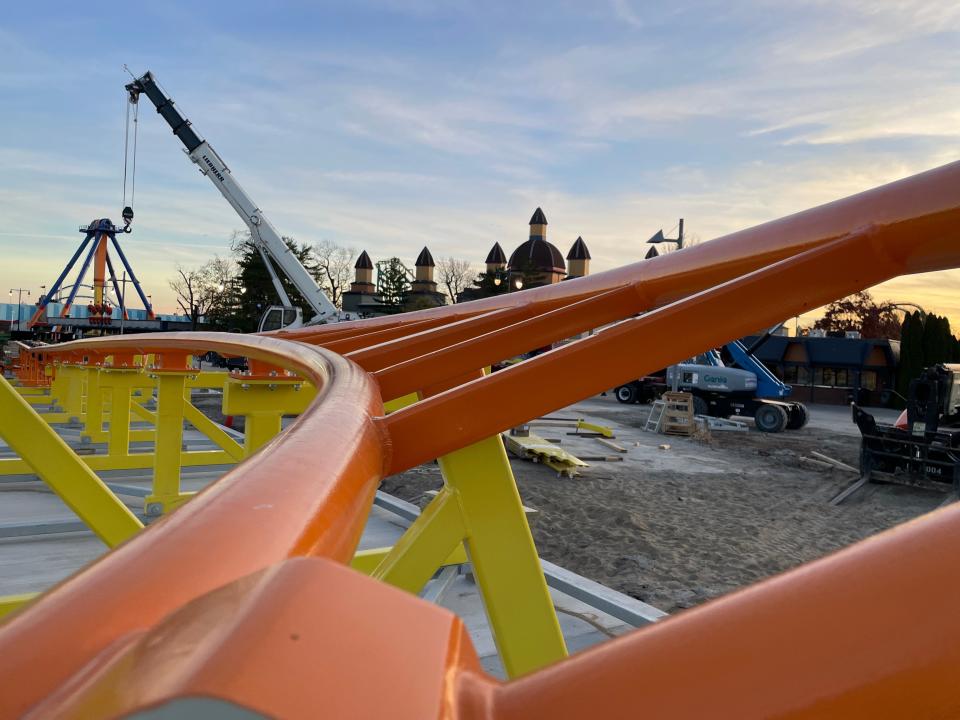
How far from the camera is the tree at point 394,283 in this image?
186ft

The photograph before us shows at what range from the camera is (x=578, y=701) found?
406 mm

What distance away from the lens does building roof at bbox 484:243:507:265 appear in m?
67.3

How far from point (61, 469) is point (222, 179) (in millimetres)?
19146

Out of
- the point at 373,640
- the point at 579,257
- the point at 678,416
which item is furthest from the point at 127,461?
the point at 579,257

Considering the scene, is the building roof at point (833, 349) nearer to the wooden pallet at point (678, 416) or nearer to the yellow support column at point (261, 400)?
the wooden pallet at point (678, 416)

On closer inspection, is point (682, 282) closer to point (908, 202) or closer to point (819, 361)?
point (908, 202)

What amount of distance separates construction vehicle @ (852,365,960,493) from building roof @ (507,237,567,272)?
1872 inches

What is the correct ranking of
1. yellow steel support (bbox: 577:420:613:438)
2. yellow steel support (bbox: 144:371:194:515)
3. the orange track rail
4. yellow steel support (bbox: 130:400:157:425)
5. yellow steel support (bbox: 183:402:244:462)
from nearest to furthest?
the orange track rail < yellow steel support (bbox: 144:371:194:515) < yellow steel support (bbox: 183:402:244:462) < yellow steel support (bbox: 130:400:157:425) < yellow steel support (bbox: 577:420:613:438)

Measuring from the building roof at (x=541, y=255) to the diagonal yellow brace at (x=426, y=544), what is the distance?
56.7 metres

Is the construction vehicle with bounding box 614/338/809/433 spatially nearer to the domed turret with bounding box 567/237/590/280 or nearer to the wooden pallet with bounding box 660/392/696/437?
the wooden pallet with bounding box 660/392/696/437

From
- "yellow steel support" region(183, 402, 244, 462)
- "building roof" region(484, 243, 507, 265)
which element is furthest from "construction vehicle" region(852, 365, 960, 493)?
"building roof" region(484, 243, 507, 265)

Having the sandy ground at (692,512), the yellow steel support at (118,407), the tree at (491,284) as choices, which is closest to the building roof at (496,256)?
the tree at (491,284)

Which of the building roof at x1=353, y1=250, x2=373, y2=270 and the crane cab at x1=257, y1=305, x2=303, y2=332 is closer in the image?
the crane cab at x1=257, y1=305, x2=303, y2=332

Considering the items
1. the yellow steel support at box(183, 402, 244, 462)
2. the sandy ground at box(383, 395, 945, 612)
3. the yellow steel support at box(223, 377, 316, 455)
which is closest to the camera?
the yellow steel support at box(223, 377, 316, 455)
